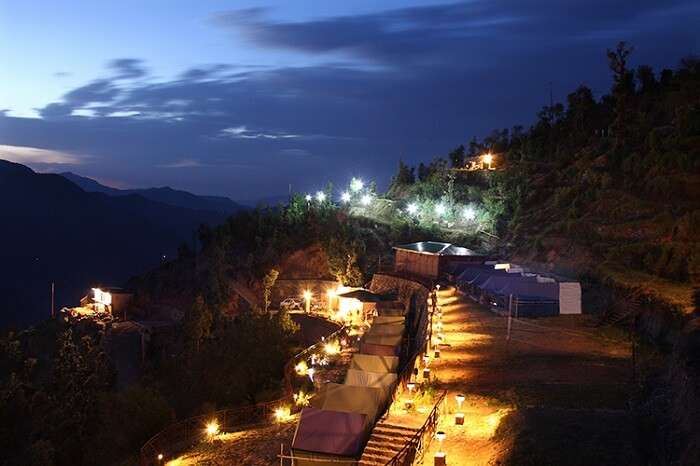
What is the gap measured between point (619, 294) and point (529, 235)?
15.6 meters

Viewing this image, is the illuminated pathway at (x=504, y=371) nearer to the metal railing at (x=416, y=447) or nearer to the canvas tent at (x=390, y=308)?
the metal railing at (x=416, y=447)

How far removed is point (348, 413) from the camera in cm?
1339

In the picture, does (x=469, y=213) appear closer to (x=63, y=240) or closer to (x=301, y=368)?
(x=301, y=368)

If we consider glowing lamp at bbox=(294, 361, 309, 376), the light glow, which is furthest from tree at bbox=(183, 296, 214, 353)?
the light glow

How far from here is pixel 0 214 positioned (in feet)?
432

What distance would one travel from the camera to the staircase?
12719 millimetres

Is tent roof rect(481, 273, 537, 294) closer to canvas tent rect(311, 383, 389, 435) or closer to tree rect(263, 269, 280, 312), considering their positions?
canvas tent rect(311, 383, 389, 435)

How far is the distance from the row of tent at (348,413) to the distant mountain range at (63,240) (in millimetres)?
73881

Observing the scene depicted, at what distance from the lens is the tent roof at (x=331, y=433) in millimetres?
13062

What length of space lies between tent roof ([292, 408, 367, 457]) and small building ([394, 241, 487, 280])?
22485mm

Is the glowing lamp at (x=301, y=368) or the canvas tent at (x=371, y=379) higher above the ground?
the canvas tent at (x=371, y=379)

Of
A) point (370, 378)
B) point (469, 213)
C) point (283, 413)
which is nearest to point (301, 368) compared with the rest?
point (283, 413)

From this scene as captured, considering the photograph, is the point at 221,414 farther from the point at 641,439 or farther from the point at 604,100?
the point at 604,100

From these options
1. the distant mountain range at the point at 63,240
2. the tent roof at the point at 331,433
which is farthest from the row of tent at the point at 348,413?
the distant mountain range at the point at 63,240
